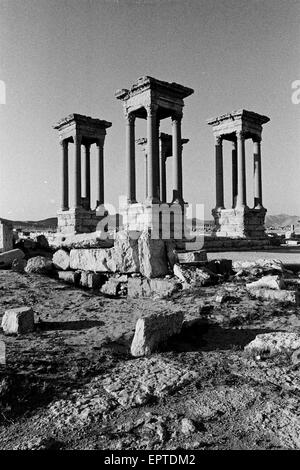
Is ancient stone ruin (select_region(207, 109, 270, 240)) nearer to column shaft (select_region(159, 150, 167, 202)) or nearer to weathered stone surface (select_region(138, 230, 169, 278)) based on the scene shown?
column shaft (select_region(159, 150, 167, 202))

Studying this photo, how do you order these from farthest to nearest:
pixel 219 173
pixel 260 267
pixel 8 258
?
1. pixel 219 173
2. pixel 8 258
3. pixel 260 267

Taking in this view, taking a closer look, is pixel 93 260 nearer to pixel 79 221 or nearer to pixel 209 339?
pixel 209 339

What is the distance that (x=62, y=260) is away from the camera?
35.9 feet

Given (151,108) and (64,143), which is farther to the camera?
(64,143)

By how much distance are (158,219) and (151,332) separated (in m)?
14.9

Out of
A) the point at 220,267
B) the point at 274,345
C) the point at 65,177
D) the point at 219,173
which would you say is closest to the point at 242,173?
the point at 219,173

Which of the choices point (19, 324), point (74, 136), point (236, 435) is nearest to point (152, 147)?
point (74, 136)

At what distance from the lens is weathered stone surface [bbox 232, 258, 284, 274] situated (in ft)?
31.1

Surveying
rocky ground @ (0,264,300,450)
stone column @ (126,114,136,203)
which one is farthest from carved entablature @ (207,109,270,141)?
rocky ground @ (0,264,300,450)

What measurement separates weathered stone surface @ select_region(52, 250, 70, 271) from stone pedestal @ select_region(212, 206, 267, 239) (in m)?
15.0

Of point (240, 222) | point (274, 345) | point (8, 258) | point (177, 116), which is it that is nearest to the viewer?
point (274, 345)
